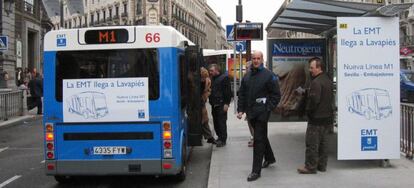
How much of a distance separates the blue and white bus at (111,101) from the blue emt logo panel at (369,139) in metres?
2.80

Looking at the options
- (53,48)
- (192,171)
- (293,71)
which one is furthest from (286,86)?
(53,48)

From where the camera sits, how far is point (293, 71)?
12.2m

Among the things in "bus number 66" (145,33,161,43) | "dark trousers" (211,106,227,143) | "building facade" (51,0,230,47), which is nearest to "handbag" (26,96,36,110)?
"dark trousers" (211,106,227,143)

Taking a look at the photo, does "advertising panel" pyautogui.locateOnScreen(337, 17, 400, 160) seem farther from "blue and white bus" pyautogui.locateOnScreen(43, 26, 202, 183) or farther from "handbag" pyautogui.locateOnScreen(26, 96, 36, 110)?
"handbag" pyautogui.locateOnScreen(26, 96, 36, 110)

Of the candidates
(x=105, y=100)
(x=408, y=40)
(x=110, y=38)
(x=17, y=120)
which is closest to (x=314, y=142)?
(x=105, y=100)

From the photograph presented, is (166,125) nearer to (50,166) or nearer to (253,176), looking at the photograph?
(253,176)

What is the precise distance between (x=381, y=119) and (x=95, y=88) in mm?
4199

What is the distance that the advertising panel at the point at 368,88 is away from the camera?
8461 mm

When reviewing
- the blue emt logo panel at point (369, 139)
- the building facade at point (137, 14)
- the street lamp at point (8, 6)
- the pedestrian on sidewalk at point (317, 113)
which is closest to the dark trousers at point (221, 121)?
the pedestrian on sidewalk at point (317, 113)

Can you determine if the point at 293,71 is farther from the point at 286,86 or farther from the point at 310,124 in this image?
the point at 310,124

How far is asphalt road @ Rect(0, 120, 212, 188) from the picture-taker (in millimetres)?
8734

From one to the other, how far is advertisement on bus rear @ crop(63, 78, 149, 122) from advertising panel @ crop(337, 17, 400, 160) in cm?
295

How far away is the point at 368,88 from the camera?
8539mm

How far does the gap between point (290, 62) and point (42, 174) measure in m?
5.60
